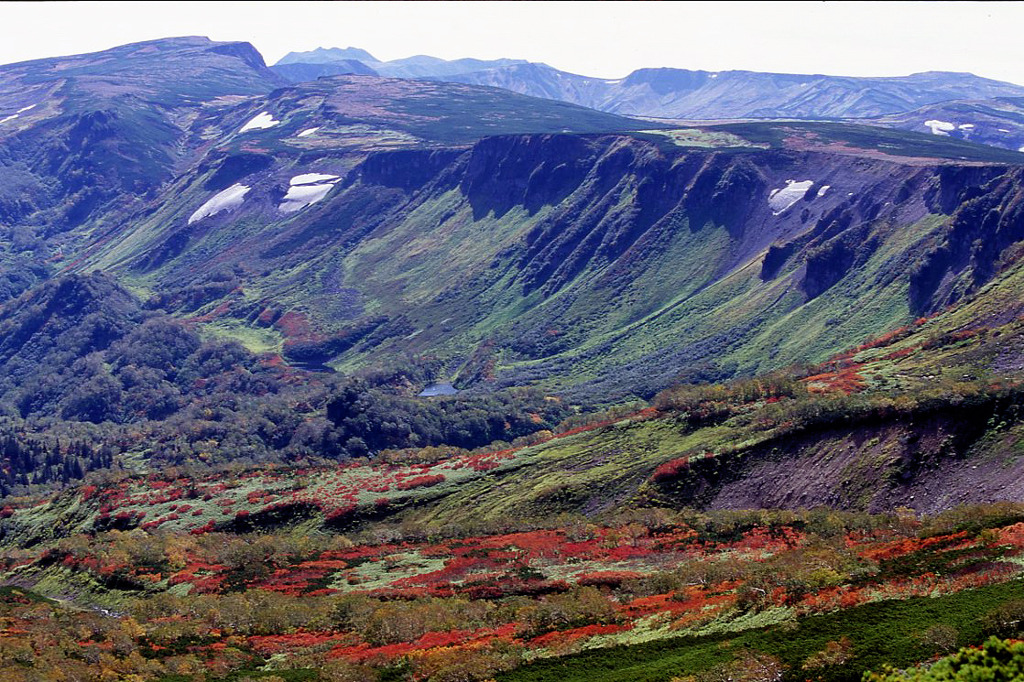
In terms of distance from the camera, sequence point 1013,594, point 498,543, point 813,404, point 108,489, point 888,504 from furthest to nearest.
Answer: point 108,489 < point 813,404 < point 498,543 < point 888,504 < point 1013,594

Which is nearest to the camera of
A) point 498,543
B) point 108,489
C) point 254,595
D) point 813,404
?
point 254,595

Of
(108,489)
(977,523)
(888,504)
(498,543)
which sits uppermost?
(977,523)

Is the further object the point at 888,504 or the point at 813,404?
the point at 813,404

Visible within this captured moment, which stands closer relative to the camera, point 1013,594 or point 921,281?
point 1013,594

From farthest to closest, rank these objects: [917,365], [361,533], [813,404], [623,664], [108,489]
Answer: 1. [108,489]
2. [917,365]
3. [361,533]
4. [813,404]
5. [623,664]

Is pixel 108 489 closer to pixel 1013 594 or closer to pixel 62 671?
pixel 62 671

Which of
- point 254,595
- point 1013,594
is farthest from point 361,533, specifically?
point 1013,594

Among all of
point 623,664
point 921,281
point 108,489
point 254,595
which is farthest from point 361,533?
point 921,281

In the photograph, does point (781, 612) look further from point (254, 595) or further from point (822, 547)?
point (254, 595)

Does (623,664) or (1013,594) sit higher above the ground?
(1013,594)
